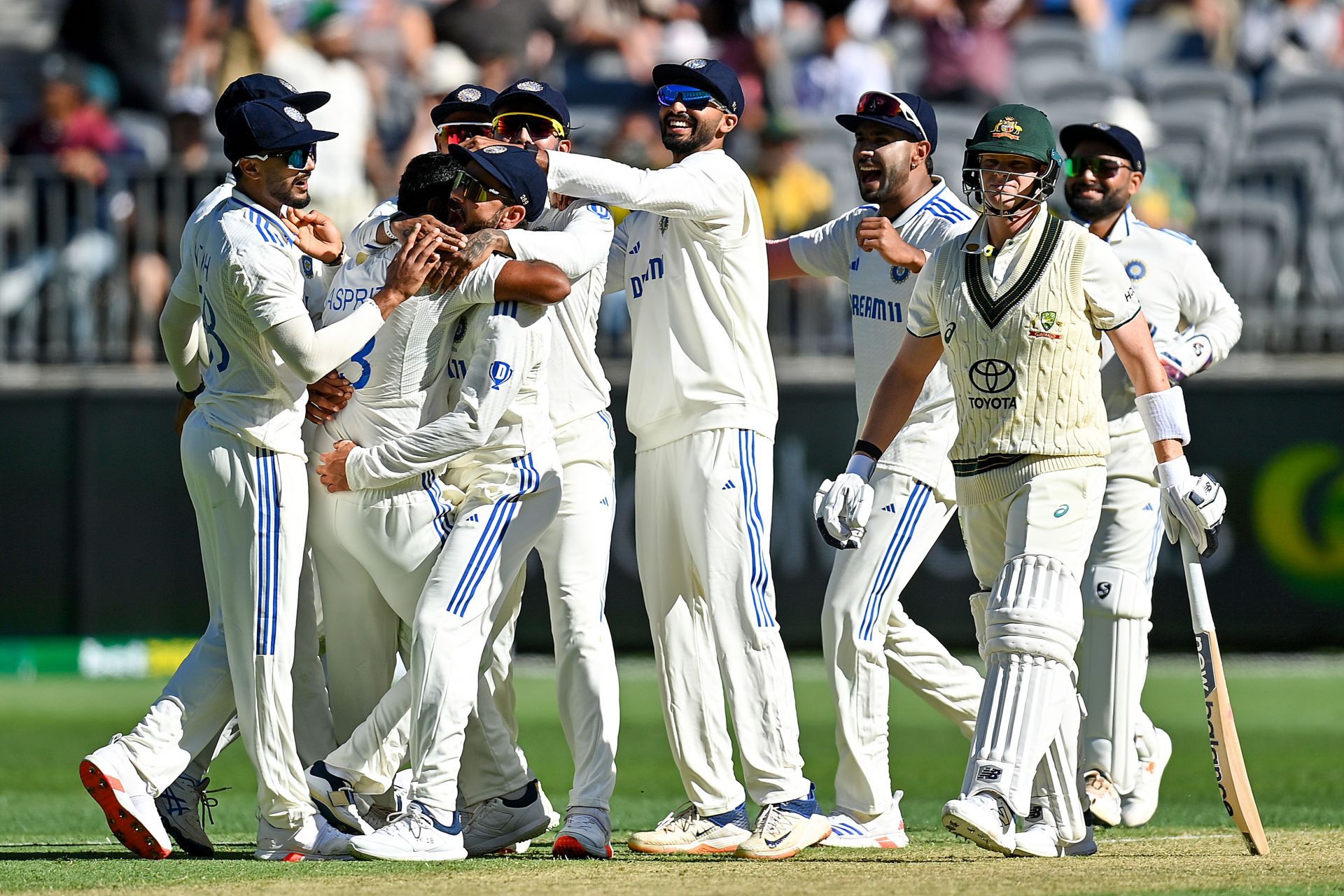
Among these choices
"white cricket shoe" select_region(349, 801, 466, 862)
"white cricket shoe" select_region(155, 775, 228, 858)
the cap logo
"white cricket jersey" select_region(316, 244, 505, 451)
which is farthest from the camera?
"white cricket shoe" select_region(155, 775, 228, 858)

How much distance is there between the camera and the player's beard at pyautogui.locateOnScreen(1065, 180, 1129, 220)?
25.8 ft

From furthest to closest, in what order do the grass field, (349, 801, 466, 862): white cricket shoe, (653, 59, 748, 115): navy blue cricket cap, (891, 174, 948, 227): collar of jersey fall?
(891, 174, 948, 227): collar of jersey < (653, 59, 748, 115): navy blue cricket cap < (349, 801, 466, 862): white cricket shoe < the grass field

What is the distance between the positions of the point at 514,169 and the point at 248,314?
945 millimetres

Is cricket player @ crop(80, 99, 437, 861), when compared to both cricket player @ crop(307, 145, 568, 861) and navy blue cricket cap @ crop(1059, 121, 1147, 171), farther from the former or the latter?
navy blue cricket cap @ crop(1059, 121, 1147, 171)

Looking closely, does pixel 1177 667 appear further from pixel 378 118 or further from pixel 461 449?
pixel 461 449

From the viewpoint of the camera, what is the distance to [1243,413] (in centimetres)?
1342

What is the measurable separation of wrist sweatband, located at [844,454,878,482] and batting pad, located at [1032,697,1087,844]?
38.4 inches

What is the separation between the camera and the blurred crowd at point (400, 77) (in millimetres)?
13594

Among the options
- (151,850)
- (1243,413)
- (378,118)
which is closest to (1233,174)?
(1243,413)

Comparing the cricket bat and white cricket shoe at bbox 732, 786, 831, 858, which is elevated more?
the cricket bat

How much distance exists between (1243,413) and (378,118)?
7.02m

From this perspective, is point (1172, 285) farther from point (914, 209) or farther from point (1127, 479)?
point (914, 209)

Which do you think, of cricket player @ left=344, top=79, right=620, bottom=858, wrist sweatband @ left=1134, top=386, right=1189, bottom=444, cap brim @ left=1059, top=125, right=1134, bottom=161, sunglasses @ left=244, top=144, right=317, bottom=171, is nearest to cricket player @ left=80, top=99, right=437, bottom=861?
sunglasses @ left=244, top=144, right=317, bottom=171

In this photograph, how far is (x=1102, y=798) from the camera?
7.27 metres
